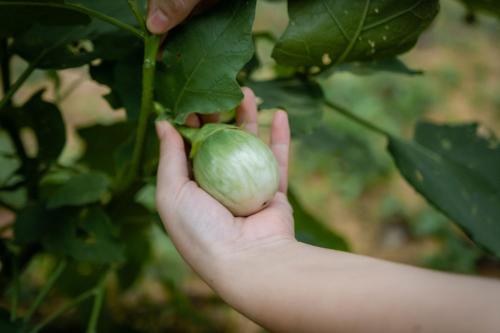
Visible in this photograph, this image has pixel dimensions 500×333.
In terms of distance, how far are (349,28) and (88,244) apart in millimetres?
451

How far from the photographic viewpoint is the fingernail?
0.63 m

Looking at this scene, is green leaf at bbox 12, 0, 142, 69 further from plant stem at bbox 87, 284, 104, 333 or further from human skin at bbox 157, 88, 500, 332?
plant stem at bbox 87, 284, 104, 333

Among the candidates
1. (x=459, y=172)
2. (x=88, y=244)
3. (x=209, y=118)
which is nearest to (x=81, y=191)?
(x=88, y=244)

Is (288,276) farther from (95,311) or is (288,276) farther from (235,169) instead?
(95,311)

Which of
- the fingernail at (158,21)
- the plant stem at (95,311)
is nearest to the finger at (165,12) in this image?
the fingernail at (158,21)

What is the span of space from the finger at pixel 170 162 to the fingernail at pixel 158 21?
0.37 ft

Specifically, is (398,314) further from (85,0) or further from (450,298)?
(85,0)

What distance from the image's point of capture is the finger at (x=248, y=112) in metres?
0.76

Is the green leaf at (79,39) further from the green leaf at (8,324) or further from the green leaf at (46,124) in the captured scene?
the green leaf at (8,324)

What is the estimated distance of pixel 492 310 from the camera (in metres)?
0.48

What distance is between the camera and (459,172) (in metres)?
0.91

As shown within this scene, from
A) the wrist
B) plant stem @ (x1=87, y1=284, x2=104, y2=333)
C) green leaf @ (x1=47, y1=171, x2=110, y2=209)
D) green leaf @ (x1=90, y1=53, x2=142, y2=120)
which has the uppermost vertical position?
green leaf @ (x1=90, y1=53, x2=142, y2=120)

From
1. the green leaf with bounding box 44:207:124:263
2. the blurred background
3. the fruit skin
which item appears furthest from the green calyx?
the blurred background

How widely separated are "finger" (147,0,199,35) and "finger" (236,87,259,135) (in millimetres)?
146
